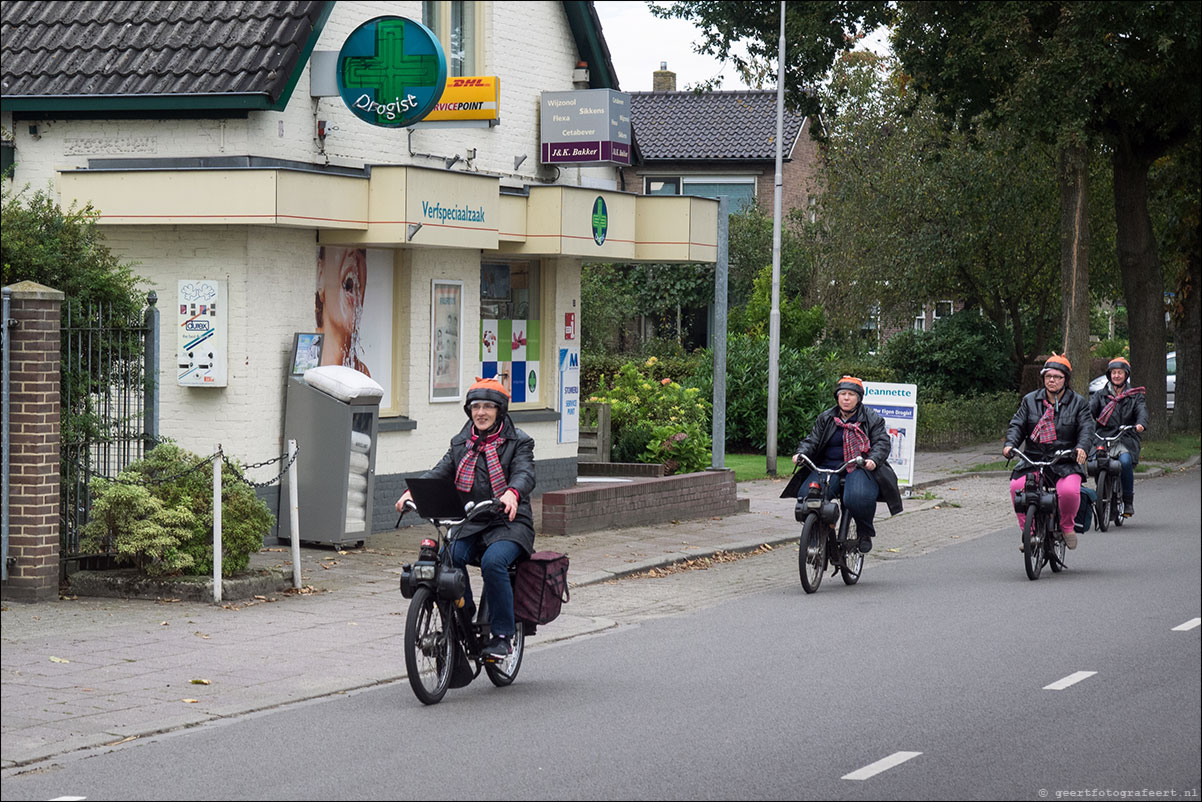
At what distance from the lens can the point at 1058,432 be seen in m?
13.7

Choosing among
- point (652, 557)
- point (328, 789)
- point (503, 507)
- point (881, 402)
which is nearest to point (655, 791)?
point (328, 789)

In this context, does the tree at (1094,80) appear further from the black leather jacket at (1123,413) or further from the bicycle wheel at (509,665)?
the bicycle wheel at (509,665)

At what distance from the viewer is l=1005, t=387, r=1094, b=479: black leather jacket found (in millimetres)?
13586

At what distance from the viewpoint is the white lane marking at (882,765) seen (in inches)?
269

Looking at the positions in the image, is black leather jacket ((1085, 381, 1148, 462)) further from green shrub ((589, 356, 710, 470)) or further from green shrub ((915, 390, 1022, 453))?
green shrub ((915, 390, 1022, 453))

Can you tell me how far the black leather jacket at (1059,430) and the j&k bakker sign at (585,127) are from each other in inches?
257

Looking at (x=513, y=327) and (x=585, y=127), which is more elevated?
(x=585, y=127)

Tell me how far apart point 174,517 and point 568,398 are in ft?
28.4

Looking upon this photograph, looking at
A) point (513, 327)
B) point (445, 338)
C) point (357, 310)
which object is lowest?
point (445, 338)

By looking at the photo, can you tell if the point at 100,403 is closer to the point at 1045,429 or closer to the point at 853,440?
the point at 853,440

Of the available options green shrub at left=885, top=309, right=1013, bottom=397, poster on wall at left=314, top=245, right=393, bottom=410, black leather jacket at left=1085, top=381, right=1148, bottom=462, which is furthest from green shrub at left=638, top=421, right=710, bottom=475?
green shrub at left=885, top=309, right=1013, bottom=397

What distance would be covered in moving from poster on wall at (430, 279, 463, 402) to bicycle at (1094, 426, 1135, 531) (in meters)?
7.09

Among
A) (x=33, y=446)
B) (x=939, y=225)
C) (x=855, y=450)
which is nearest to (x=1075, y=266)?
(x=939, y=225)

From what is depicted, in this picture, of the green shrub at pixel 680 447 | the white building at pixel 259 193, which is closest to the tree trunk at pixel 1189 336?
the green shrub at pixel 680 447
